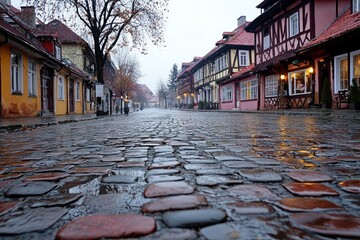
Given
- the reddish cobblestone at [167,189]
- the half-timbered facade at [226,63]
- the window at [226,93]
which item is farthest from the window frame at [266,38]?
the reddish cobblestone at [167,189]

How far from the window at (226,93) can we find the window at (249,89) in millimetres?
3426

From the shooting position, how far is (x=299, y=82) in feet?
61.2

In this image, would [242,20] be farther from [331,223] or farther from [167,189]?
[331,223]

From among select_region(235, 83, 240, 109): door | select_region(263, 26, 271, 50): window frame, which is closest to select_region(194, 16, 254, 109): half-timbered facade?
select_region(235, 83, 240, 109): door

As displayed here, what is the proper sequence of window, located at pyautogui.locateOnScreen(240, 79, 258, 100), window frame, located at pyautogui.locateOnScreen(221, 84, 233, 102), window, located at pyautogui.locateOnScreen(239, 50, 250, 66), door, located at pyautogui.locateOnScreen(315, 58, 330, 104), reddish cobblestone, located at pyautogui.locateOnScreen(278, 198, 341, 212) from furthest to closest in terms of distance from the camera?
1. window frame, located at pyautogui.locateOnScreen(221, 84, 233, 102)
2. window, located at pyautogui.locateOnScreen(239, 50, 250, 66)
3. window, located at pyautogui.locateOnScreen(240, 79, 258, 100)
4. door, located at pyautogui.locateOnScreen(315, 58, 330, 104)
5. reddish cobblestone, located at pyautogui.locateOnScreen(278, 198, 341, 212)

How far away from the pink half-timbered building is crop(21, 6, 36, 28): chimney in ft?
53.7

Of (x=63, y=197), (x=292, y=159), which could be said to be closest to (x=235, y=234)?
(x=63, y=197)

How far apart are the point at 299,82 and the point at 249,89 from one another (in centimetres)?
836

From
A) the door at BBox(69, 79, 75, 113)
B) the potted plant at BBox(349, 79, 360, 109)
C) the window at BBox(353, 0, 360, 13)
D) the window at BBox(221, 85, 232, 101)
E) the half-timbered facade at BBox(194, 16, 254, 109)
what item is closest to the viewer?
the potted plant at BBox(349, 79, 360, 109)

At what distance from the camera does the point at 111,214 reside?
4.78 ft

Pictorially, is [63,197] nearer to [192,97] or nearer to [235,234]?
[235,234]

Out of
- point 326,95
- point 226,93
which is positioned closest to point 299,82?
point 326,95

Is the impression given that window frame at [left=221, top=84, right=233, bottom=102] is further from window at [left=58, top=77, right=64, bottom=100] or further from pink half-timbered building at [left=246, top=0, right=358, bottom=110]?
window at [left=58, top=77, right=64, bottom=100]

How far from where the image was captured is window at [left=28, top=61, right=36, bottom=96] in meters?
16.2
